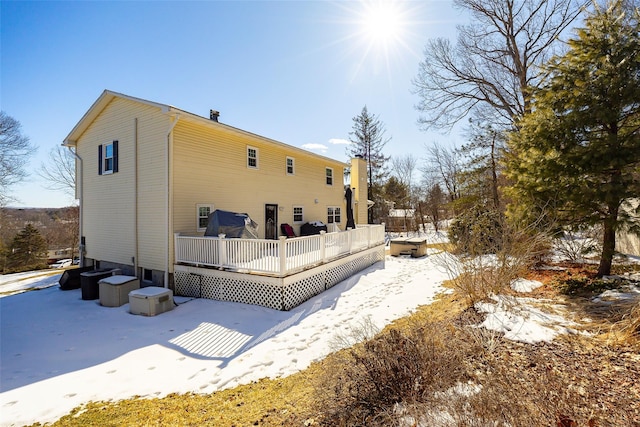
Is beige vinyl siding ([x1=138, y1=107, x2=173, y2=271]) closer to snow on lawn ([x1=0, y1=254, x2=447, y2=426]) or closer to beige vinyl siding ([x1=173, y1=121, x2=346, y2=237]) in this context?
beige vinyl siding ([x1=173, y1=121, x2=346, y2=237])

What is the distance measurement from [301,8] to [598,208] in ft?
34.1

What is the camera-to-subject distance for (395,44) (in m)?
12.5

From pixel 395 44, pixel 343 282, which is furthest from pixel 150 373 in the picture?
pixel 395 44

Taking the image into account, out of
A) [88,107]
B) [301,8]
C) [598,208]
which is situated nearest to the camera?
[598,208]

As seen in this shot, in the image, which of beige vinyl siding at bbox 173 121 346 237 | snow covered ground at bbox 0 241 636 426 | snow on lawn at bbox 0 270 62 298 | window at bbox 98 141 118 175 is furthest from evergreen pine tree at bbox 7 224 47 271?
beige vinyl siding at bbox 173 121 346 237

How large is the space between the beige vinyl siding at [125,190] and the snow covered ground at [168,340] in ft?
7.47

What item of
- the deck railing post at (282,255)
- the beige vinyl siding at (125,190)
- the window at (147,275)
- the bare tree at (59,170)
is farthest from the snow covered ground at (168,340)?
the bare tree at (59,170)

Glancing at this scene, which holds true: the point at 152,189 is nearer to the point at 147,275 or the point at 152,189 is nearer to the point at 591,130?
the point at 147,275

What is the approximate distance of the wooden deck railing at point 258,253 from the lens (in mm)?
7512

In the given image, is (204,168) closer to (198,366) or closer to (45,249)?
(198,366)

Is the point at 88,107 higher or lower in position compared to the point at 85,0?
lower

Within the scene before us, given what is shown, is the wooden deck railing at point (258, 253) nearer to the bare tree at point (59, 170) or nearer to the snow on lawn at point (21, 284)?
the snow on lawn at point (21, 284)

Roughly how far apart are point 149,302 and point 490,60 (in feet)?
64.6

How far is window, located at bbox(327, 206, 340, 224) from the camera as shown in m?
17.1
